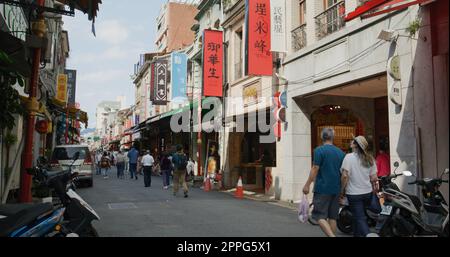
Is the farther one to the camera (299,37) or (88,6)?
(299,37)

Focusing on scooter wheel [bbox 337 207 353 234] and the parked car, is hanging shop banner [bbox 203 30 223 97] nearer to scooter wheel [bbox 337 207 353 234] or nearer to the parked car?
the parked car

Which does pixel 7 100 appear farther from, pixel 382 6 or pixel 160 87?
pixel 160 87

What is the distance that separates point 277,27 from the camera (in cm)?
1388

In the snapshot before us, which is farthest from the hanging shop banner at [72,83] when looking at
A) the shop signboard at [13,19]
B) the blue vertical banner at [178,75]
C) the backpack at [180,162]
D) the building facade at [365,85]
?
the building facade at [365,85]

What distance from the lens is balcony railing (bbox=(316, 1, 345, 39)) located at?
38.5ft

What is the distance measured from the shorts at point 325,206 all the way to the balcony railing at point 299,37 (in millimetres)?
8637

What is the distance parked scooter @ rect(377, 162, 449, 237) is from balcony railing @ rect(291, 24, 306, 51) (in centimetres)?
805

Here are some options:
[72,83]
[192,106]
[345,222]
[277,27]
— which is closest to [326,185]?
[345,222]

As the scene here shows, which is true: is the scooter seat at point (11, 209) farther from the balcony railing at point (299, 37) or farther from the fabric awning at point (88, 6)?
the balcony railing at point (299, 37)

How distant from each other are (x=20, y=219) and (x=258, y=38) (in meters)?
11.0

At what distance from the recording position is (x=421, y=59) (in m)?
8.49
